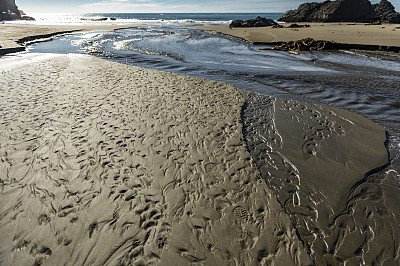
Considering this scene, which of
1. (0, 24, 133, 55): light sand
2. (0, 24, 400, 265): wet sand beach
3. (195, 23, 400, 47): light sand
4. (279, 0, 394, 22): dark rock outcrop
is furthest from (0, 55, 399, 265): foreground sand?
(279, 0, 394, 22): dark rock outcrop

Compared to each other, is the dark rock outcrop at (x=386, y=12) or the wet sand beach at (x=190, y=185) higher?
the dark rock outcrop at (x=386, y=12)

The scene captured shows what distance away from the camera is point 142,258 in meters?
3.29

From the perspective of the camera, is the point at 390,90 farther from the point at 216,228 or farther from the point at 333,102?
the point at 216,228

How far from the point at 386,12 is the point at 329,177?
83.6 meters

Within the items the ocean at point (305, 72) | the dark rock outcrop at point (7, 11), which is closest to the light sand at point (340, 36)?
the ocean at point (305, 72)

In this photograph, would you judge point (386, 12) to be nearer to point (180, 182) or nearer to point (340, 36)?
point (340, 36)

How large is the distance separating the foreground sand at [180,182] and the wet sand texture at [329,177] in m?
0.03

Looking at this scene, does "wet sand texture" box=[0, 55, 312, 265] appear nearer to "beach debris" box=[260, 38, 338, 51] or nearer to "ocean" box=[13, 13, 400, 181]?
"ocean" box=[13, 13, 400, 181]

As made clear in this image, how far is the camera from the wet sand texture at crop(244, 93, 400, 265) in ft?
12.0

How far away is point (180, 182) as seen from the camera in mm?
4820

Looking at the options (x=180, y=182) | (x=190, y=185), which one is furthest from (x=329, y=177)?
(x=180, y=182)

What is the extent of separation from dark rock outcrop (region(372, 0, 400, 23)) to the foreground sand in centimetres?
7149

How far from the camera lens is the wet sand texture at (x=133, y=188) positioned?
3422 millimetres

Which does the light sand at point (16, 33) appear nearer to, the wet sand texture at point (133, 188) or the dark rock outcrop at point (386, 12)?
the wet sand texture at point (133, 188)
